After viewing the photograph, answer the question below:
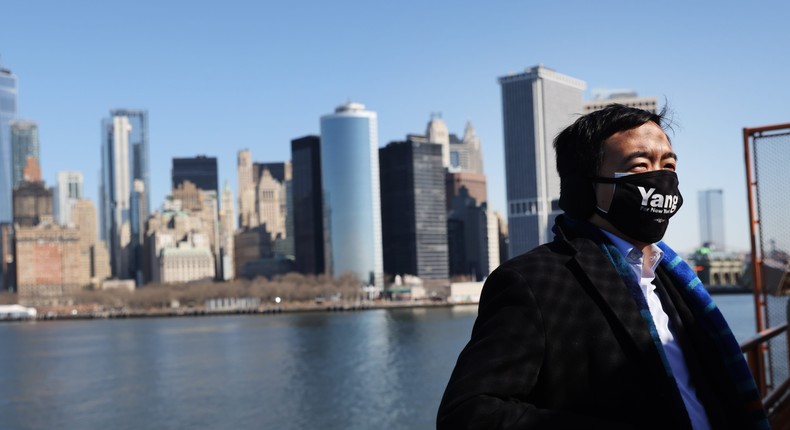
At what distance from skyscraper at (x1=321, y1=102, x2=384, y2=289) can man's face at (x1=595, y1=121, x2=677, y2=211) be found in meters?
159

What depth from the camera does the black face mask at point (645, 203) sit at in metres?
1.93

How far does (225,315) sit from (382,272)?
3090cm

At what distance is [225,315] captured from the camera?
142m

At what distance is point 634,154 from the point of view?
2020 mm

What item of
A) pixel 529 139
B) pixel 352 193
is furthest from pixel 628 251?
pixel 529 139

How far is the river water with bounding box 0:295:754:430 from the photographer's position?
26.8m

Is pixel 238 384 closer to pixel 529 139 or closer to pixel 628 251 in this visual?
pixel 628 251

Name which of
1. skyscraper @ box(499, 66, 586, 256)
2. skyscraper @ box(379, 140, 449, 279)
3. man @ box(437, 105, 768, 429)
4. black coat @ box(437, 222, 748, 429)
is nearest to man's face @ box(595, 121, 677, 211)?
man @ box(437, 105, 768, 429)

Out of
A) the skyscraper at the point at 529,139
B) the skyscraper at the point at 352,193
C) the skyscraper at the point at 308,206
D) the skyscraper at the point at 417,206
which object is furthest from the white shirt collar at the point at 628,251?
the skyscraper at the point at 308,206

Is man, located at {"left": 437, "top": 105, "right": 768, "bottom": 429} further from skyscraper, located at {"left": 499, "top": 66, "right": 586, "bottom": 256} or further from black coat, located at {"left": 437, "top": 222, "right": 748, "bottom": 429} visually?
skyscraper, located at {"left": 499, "top": 66, "right": 586, "bottom": 256}

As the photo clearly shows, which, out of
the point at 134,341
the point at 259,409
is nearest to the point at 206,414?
the point at 259,409

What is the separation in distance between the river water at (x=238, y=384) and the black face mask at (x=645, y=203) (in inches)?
855

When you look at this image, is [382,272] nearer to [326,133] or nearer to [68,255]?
[326,133]

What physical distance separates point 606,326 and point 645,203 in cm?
26
